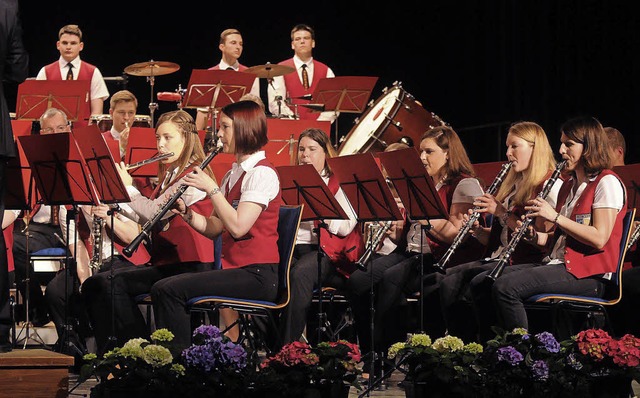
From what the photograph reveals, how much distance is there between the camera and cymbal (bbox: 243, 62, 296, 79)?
8766 millimetres

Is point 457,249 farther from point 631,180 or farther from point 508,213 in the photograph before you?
point 631,180

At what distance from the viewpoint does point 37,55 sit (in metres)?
10.3

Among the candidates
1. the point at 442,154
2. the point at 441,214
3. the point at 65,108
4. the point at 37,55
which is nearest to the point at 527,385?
the point at 441,214

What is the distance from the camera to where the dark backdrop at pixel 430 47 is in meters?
8.27

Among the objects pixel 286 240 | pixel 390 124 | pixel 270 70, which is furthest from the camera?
pixel 270 70

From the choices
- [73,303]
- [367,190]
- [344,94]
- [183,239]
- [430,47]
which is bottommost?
[73,303]

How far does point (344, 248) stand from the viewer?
19.4 feet

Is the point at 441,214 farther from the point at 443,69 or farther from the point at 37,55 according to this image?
the point at 37,55

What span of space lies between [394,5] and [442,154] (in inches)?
211

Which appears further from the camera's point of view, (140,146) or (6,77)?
(140,146)

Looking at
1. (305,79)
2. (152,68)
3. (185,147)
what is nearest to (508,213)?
(185,147)

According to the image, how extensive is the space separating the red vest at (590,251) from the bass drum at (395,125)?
3.44m

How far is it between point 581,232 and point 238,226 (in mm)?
1519

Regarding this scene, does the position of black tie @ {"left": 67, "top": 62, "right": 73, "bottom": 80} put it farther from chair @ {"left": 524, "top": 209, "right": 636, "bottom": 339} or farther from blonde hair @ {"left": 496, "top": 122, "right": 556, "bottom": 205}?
chair @ {"left": 524, "top": 209, "right": 636, "bottom": 339}
